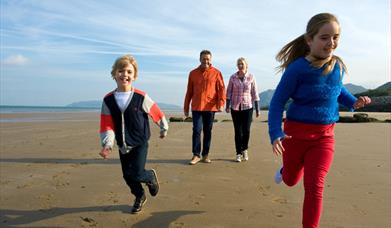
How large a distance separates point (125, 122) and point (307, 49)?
189 cm

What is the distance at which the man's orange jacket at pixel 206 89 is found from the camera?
24.0 feet

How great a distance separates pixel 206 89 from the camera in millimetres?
7332

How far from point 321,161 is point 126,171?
1969 mm

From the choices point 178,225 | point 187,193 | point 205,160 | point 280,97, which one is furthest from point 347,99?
point 205,160

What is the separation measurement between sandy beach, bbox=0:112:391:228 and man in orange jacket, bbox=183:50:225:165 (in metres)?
0.52

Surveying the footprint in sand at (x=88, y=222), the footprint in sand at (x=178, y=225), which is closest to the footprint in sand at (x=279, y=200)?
the footprint in sand at (x=178, y=225)

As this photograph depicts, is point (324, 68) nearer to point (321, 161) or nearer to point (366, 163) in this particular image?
point (321, 161)

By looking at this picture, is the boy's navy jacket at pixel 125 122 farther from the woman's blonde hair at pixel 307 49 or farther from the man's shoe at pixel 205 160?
the man's shoe at pixel 205 160

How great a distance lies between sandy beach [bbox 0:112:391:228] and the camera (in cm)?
382

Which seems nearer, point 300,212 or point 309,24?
point 309,24

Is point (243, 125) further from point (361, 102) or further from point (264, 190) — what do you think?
point (361, 102)

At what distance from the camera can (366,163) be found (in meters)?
6.57

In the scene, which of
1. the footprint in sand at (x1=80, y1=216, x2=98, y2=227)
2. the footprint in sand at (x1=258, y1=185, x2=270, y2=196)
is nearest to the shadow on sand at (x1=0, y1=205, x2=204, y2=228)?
the footprint in sand at (x1=80, y1=216, x2=98, y2=227)

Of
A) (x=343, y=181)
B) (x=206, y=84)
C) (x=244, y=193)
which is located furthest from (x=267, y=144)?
(x=244, y=193)
